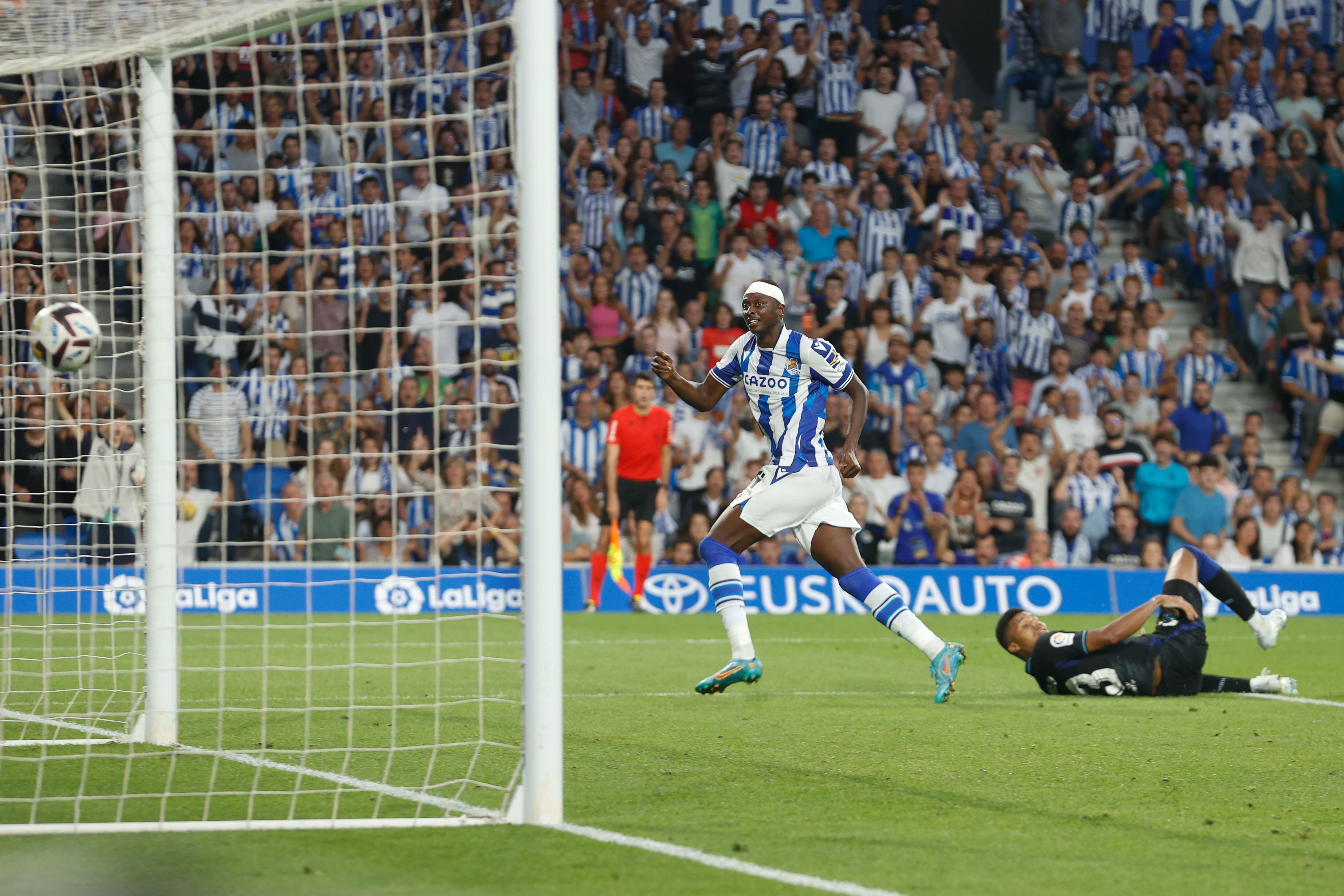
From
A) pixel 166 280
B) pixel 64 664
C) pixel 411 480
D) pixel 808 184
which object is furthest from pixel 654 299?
pixel 166 280

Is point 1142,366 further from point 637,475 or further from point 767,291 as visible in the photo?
point 767,291

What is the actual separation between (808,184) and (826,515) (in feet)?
36.4

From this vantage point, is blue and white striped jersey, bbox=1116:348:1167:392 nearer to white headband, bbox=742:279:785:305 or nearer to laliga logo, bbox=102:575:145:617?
white headband, bbox=742:279:785:305

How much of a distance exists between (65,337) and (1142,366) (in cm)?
1422

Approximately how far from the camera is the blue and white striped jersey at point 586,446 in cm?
1673

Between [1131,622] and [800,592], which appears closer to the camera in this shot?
[1131,622]

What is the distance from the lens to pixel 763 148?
64.0ft

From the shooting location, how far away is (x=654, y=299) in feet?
59.1

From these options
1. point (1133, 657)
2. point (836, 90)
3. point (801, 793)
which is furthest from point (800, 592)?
point (801, 793)

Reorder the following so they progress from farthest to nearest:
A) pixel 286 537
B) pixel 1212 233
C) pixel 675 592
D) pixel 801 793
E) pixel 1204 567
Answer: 1. pixel 1212 233
2. pixel 286 537
3. pixel 675 592
4. pixel 1204 567
5. pixel 801 793

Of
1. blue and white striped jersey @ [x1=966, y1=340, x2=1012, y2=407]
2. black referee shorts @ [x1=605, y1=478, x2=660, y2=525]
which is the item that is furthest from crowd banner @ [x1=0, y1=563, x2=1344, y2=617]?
blue and white striped jersey @ [x1=966, y1=340, x2=1012, y2=407]

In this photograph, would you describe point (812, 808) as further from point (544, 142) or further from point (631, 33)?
point (631, 33)

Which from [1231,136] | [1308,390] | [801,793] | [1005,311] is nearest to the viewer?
[801,793]

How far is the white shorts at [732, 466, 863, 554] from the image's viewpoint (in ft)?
28.6
